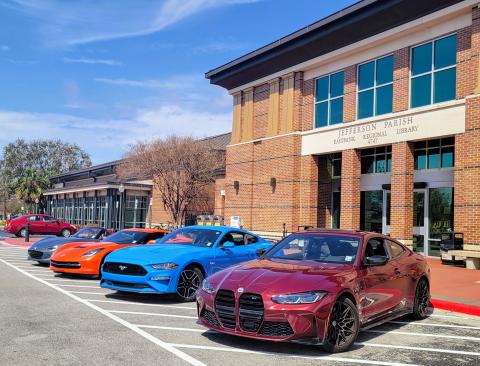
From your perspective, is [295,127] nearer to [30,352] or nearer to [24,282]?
[24,282]

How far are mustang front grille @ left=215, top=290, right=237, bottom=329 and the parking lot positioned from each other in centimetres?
30

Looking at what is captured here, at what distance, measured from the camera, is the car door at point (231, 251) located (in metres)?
9.88

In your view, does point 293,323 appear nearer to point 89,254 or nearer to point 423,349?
point 423,349

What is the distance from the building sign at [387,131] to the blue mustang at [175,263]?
1022 cm

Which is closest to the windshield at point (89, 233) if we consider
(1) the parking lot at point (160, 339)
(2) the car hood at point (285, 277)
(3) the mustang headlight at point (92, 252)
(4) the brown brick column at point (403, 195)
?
(3) the mustang headlight at point (92, 252)

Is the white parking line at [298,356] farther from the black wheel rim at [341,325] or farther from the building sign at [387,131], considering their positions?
the building sign at [387,131]

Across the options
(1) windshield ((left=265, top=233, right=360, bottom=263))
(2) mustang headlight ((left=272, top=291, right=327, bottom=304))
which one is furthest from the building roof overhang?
(2) mustang headlight ((left=272, top=291, right=327, bottom=304))

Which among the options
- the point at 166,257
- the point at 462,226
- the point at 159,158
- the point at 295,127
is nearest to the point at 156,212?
the point at 159,158

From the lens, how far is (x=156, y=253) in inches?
368

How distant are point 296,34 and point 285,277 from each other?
1865 centimetres

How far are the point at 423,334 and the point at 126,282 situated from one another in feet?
16.1

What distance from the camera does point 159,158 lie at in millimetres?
32250

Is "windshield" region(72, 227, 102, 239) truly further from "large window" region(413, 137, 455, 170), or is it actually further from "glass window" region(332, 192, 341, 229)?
→ "large window" region(413, 137, 455, 170)

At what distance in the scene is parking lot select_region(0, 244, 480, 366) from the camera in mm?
5513
